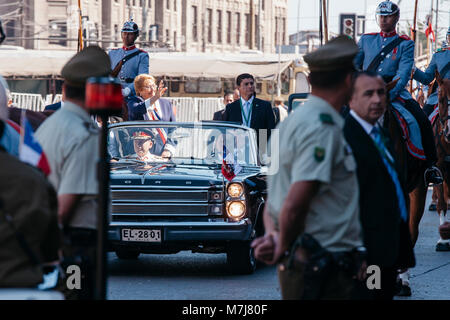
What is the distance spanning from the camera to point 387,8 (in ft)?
37.3

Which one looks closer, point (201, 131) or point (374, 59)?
point (374, 59)

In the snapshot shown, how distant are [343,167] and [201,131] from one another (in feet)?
24.1

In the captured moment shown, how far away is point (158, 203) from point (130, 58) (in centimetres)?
453

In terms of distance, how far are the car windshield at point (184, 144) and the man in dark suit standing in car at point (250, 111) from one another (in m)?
3.10

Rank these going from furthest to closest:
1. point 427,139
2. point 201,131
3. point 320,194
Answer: point 201,131
point 427,139
point 320,194

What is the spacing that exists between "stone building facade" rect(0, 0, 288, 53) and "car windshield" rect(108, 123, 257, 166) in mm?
40354

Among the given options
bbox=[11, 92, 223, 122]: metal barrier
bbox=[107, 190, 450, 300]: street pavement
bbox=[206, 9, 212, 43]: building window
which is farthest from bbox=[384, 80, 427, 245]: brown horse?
bbox=[206, 9, 212, 43]: building window

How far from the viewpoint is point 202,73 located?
47.7 metres

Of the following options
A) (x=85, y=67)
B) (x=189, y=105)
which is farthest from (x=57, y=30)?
(x=85, y=67)

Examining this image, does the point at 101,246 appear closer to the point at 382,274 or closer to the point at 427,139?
the point at 382,274

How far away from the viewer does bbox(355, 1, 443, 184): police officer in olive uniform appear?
11.1m

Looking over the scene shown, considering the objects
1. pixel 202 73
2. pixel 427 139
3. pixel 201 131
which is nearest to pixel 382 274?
pixel 427 139

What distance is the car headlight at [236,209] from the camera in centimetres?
1105

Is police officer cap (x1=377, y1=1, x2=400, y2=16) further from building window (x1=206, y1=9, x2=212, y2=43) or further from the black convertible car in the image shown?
building window (x1=206, y1=9, x2=212, y2=43)
